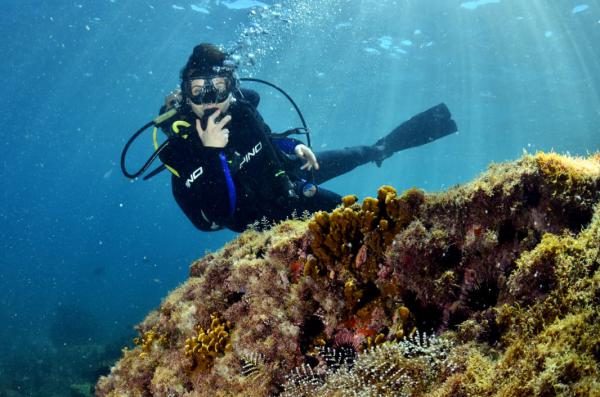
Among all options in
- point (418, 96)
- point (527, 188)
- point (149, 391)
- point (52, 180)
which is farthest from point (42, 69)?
point (52, 180)

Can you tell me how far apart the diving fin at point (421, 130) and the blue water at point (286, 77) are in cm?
1264

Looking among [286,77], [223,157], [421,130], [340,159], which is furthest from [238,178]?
[286,77]

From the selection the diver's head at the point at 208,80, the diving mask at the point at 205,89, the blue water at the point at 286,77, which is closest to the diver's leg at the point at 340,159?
the diver's head at the point at 208,80

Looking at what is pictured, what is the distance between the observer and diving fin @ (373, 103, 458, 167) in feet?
34.7

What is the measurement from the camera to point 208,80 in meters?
5.71

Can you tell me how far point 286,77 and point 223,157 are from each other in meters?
28.1

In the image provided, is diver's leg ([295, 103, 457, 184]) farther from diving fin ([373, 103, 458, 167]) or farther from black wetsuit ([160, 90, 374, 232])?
black wetsuit ([160, 90, 374, 232])

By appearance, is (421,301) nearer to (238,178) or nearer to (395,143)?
(238,178)

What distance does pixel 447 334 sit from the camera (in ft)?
7.48

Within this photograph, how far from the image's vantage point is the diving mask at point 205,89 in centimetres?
568

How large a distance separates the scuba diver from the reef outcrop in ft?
7.51

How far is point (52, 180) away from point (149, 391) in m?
122

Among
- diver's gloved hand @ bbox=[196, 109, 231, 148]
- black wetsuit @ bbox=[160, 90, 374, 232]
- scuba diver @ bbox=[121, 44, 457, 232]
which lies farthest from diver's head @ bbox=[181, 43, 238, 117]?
diver's gloved hand @ bbox=[196, 109, 231, 148]

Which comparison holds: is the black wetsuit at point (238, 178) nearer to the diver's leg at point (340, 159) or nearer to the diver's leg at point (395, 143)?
the diver's leg at point (340, 159)
